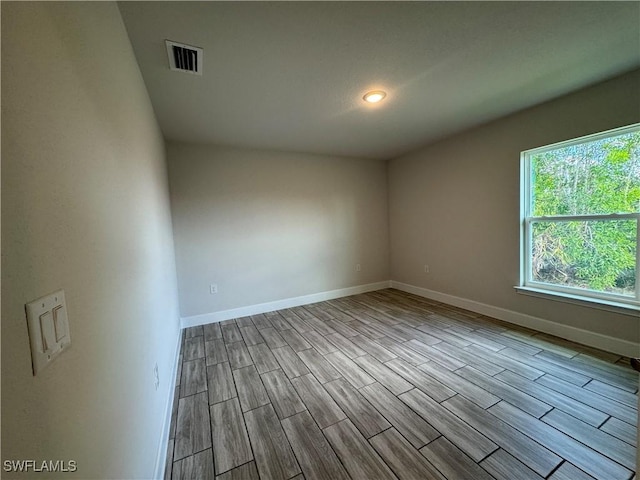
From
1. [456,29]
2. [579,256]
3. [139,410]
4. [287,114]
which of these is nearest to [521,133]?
[579,256]

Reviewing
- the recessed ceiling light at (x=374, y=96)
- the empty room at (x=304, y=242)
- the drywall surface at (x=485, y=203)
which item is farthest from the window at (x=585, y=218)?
the recessed ceiling light at (x=374, y=96)

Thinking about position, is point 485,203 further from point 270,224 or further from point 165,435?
point 165,435

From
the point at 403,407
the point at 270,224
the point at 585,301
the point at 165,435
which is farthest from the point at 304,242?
the point at 585,301

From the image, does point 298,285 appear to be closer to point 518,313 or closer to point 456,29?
point 518,313

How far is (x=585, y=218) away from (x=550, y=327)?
45.9 inches

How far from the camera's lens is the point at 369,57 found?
170cm

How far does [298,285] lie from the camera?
3.90m

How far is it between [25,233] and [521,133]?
12.4 ft

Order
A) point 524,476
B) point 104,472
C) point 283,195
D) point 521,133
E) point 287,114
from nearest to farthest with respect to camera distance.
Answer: point 104,472, point 524,476, point 287,114, point 521,133, point 283,195

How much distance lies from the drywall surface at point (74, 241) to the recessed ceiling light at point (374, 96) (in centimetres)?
175

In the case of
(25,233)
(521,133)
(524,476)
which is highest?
(521,133)

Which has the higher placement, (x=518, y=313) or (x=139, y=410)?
(x=139, y=410)

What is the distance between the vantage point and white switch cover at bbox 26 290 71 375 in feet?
1.51

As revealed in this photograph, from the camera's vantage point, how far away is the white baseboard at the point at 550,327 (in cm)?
217
